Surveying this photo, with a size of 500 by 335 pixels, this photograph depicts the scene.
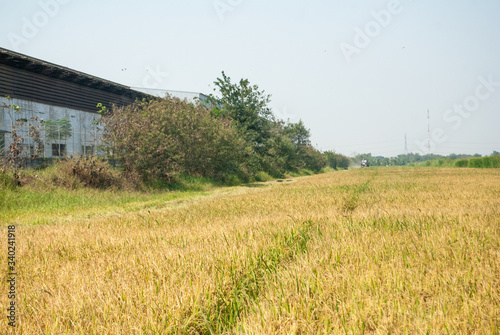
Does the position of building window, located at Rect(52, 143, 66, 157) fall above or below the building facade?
below

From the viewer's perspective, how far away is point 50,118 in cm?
1722

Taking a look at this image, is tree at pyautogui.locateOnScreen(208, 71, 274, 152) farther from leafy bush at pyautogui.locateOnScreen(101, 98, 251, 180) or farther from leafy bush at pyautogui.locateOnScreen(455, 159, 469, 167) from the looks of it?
leafy bush at pyautogui.locateOnScreen(455, 159, 469, 167)

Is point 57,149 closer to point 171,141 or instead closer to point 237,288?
point 171,141

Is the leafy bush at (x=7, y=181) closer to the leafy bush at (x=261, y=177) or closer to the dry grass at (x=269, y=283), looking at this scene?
the dry grass at (x=269, y=283)

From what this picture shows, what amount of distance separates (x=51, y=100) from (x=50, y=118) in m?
1.13

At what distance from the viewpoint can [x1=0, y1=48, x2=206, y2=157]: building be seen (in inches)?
592

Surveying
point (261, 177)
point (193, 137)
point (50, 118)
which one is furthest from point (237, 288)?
point (261, 177)

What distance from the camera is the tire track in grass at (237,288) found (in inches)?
69.3

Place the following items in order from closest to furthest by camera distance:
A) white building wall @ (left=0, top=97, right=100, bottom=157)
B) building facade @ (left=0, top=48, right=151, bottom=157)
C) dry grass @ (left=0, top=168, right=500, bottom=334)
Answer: dry grass @ (left=0, top=168, right=500, bottom=334), white building wall @ (left=0, top=97, right=100, bottom=157), building facade @ (left=0, top=48, right=151, bottom=157)

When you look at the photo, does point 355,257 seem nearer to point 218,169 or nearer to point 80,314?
point 80,314

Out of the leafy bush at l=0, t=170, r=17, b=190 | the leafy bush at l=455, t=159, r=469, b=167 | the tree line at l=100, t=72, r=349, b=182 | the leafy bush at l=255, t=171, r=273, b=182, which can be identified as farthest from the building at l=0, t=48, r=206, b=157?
the leafy bush at l=455, t=159, r=469, b=167

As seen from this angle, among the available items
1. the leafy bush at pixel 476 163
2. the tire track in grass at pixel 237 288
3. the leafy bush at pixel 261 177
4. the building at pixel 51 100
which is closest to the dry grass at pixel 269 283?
the tire track in grass at pixel 237 288

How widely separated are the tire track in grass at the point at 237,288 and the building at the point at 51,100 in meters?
13.3

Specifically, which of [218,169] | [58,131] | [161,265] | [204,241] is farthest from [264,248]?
[58,131]
